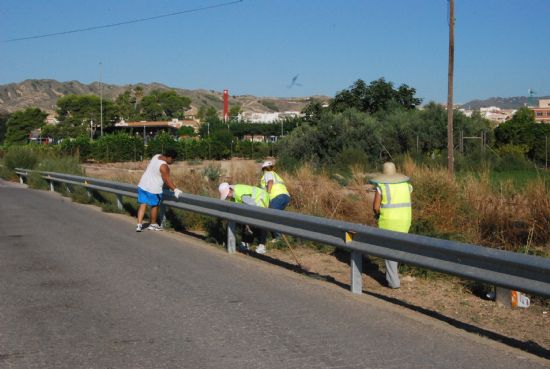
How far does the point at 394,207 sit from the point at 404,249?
4.11ft

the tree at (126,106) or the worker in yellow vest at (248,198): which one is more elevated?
the tree at (126,106)

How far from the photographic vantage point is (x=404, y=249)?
7395 millimetres

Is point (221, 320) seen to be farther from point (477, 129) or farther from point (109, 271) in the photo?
point (477, 129)

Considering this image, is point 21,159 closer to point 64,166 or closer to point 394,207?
point 64,166

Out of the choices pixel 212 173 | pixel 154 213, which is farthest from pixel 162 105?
pixel 154 213

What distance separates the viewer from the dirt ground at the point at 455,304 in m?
6.42

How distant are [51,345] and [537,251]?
6537 millimetres

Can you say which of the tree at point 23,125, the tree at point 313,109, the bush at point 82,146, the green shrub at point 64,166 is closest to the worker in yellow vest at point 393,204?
the green shrub at point 64,166

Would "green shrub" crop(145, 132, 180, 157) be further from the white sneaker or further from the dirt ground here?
the dirt ground

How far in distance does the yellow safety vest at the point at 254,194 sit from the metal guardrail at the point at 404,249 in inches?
12.2

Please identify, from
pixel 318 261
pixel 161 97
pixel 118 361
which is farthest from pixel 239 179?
pixel 161 97

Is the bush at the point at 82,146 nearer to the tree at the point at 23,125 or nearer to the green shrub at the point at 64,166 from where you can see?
the green shrub at the point at 64,166

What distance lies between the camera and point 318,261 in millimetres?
10344

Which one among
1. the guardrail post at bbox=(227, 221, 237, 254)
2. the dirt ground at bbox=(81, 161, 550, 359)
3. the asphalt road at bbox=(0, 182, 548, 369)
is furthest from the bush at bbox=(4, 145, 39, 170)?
the dirt ground at bbox=(81, 161, 550, 359)
